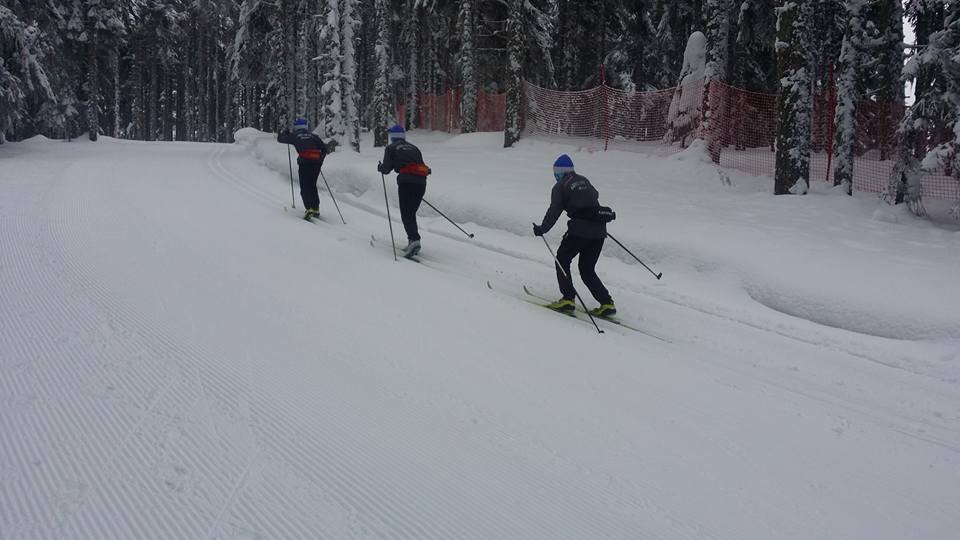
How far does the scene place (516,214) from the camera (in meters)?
11.8

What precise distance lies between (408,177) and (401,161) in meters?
0.26

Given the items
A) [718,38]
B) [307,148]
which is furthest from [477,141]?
[307,148]

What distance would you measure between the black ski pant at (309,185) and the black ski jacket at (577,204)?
6.12 meters

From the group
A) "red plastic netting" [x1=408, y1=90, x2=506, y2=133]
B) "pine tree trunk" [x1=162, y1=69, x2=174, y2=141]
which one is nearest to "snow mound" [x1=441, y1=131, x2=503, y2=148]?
"red plastic netting" [x1=408, y1=90, x2=506, y2=133]

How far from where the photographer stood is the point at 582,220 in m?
7.09

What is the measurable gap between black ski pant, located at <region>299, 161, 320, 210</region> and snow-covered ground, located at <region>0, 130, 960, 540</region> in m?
1.45

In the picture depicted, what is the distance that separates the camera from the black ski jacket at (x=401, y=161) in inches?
372

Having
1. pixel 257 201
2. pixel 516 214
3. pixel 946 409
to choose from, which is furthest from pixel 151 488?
pixel 257 201

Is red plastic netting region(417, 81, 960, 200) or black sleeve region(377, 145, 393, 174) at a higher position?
red plastic netting region(417, 81, 960, 200)

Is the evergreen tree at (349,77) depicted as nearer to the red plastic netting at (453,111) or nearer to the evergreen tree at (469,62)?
the evergreen tree at (469,62)

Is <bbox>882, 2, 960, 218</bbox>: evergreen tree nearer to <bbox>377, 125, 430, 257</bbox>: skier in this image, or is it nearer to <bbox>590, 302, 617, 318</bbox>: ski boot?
<bbox>590, 302, 617, 318</bbox>: ski boot

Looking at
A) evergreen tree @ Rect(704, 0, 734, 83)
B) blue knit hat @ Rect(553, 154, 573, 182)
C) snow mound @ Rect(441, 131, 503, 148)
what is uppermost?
evergreen tree @ Rect(704, 0, 734, 83)

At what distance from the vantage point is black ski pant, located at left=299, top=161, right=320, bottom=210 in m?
11.8

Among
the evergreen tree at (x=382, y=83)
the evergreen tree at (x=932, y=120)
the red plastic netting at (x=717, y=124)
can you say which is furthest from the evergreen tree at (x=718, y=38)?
the evergreen tree at (x=382, y=83)
